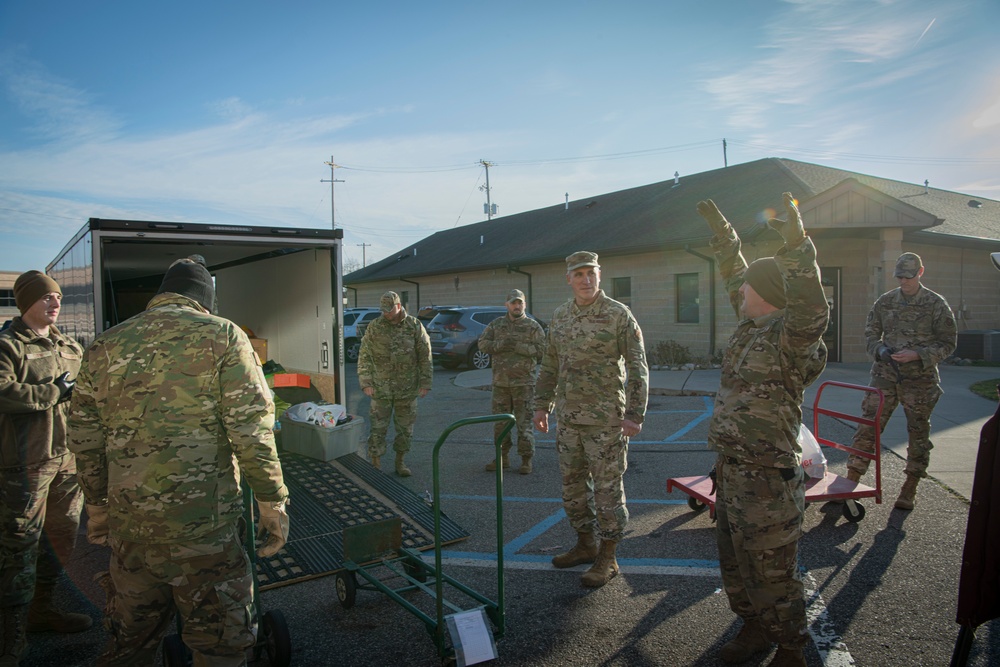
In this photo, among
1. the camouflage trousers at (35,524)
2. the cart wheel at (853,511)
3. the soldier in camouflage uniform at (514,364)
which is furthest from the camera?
the soldier in camouflage uniform at (514,364)

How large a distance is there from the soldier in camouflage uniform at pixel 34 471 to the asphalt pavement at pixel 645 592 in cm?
26

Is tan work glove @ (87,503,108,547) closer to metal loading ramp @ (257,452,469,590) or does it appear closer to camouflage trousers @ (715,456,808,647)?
metal loading ramp @ (257,452,469,590)

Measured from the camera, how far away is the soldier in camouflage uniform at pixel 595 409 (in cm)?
419

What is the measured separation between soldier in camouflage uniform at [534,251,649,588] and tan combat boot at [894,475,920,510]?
106 inches

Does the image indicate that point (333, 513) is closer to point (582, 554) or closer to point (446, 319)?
point (582, 554)

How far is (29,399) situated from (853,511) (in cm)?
561

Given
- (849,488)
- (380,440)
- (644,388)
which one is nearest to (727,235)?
(644,388)

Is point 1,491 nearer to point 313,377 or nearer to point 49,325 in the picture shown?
point 49,325

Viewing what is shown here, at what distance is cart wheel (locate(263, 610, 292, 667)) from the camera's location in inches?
125

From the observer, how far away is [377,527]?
3943mm

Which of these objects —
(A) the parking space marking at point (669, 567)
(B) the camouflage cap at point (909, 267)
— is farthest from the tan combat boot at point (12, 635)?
(B) the camouflage cap at point (909, 267)

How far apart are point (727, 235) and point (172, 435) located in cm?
294

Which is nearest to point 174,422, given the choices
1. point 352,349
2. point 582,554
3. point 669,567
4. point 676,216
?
point 582,554

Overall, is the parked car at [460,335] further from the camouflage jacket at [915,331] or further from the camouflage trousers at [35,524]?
the camouflage trousers at [35,524]
